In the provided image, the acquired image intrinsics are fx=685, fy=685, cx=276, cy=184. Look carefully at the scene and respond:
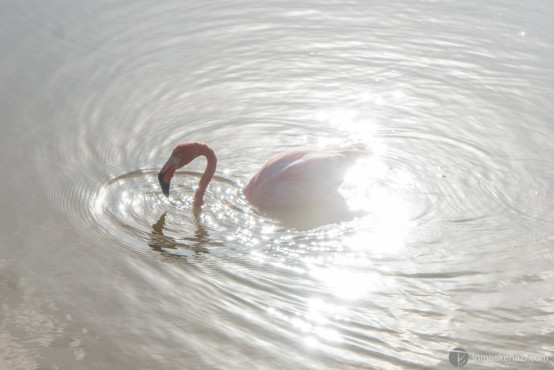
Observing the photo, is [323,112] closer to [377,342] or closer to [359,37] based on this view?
[359,37]

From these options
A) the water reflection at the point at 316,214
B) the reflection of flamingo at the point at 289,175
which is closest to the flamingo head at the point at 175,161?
the reflection of flamingo at the point at 289,175

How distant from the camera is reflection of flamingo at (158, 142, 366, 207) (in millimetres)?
5543

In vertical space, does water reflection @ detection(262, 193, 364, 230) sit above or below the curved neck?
below

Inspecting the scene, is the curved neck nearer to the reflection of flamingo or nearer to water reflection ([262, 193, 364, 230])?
the reflection of flamingo

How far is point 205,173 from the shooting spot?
18.4 feet

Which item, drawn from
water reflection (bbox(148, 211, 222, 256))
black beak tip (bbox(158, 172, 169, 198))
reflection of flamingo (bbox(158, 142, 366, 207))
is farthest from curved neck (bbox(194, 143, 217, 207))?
water reflection (bbox(148, 211, 222, 256))

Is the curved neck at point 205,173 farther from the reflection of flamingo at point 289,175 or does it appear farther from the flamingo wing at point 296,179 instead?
the flamingo wing at point 296,179

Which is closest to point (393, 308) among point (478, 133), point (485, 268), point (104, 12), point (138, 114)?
point (485, 268)

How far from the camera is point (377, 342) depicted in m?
3.99

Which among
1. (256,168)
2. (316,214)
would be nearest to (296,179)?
(316,214)

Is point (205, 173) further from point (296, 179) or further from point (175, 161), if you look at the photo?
point (296, 179)

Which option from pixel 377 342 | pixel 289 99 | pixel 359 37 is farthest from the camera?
pixel 359 37

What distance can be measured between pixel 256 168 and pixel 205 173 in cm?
59

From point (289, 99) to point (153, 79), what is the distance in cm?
145
